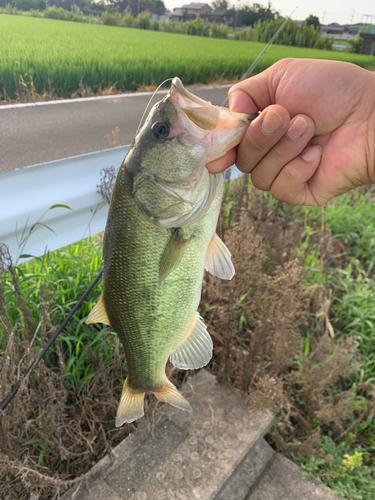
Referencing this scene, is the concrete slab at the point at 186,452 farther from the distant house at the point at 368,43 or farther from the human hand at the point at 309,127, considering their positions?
the distant house at the point at 368,43

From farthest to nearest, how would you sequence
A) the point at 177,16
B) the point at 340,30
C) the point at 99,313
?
1. the point at 340,30
2. the point at 177,16
3. the point at 99,313

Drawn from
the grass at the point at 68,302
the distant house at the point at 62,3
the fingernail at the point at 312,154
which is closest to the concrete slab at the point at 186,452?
the grass at the point at 68,302

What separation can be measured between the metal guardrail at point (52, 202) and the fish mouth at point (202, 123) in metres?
1.16

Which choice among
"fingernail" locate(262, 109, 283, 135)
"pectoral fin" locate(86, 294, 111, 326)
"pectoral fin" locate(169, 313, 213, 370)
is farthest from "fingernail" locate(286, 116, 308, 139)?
"pectoral fin" locate(86, 294, 111, 326)

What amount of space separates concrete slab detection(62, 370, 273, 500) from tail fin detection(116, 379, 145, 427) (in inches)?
26.8

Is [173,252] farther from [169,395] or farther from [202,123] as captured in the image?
[169,395]

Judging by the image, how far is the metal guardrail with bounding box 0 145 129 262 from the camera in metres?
1.82

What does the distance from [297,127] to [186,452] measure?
166cm

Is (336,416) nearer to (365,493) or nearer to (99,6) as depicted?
(365,493)

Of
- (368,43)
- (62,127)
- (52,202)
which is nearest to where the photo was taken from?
(52,202)

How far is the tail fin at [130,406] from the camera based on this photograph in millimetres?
1272

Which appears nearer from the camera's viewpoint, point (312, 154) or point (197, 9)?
point (312, 154)

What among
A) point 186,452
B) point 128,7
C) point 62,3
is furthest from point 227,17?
point 186,452

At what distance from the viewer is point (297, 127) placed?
113cm
